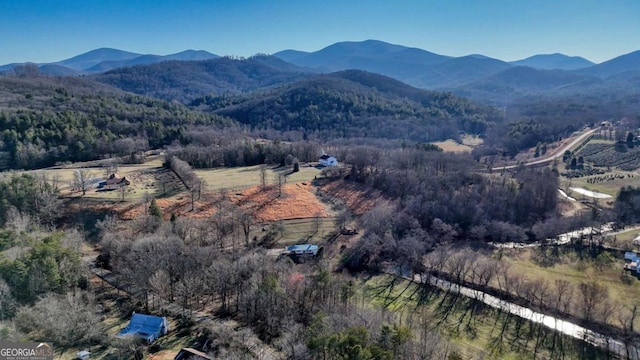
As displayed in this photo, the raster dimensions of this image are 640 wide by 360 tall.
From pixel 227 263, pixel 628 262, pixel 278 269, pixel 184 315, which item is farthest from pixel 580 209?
pixel 184 315

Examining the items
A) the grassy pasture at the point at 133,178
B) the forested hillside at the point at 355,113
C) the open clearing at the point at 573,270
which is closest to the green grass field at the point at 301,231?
the grassy pasture at the point at 133,178

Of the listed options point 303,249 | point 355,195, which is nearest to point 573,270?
point 303,249

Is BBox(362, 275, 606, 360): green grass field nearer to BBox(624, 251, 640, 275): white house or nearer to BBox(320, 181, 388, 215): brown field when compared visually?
BBox(624, 251, 640, 275): white house

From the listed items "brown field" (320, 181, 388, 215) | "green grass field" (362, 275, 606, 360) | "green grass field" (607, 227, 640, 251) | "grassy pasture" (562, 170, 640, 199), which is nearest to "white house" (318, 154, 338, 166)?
"brown field" (320, 181, 388, 215)

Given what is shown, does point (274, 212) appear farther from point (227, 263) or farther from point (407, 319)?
point (407, 319)

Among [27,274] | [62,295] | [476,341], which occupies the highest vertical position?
[27,274]
